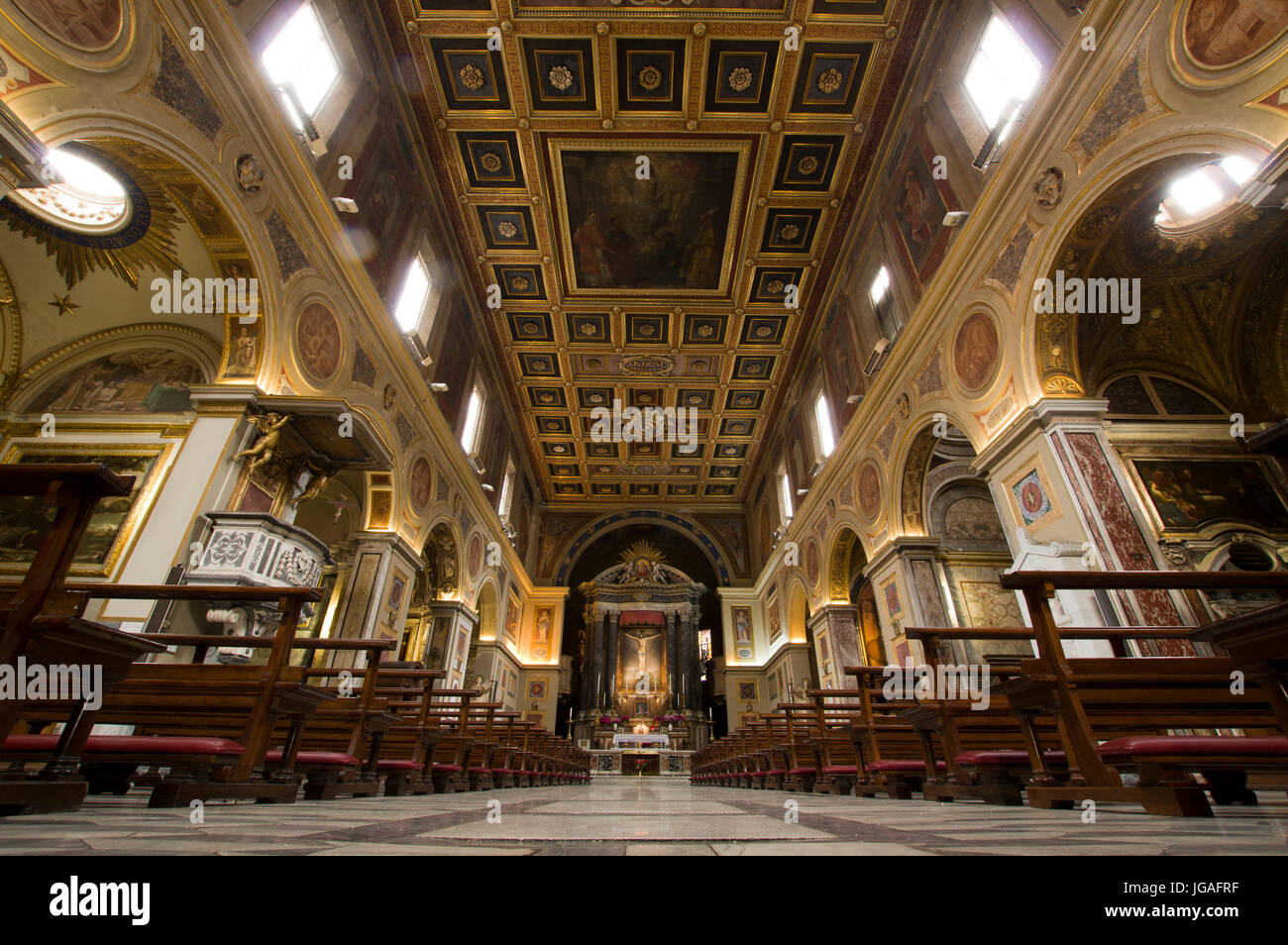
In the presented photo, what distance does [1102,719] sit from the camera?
3.49 meters

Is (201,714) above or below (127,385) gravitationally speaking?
below

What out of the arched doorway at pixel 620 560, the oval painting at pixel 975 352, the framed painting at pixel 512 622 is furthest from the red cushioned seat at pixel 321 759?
the arched doorway at pixel 620 560

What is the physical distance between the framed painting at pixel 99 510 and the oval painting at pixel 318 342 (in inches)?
68.0

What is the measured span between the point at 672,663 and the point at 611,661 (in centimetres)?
213

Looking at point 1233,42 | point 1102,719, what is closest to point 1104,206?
point 1233,42

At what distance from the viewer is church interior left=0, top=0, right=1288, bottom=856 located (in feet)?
8.68

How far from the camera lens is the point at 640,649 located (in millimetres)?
22156

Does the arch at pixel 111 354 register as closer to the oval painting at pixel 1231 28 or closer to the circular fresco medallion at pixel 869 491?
the circular fresco medallion at pixel 869 491

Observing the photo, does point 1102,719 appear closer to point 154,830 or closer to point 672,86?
point 154,830
